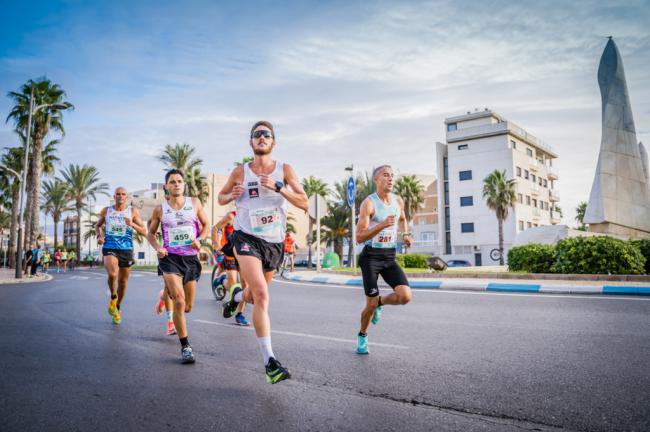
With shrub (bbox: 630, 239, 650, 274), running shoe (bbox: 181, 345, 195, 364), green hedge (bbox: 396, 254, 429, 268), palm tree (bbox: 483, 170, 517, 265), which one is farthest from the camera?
palm tree (bbox: 483, 170, 517, 265)

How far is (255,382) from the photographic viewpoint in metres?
4.18

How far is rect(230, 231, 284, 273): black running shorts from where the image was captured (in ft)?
14.8

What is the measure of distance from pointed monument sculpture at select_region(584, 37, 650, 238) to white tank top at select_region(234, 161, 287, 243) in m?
25.2

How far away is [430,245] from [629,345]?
6225 cm

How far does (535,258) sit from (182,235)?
14.4 metres

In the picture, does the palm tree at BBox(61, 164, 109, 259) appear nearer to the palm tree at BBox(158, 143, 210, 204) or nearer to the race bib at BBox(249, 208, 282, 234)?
the palm tree at BBox(158, 143, 210, 204)

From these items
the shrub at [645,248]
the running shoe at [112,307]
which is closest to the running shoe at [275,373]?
the running shoe at [112,307]

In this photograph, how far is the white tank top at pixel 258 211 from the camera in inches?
182

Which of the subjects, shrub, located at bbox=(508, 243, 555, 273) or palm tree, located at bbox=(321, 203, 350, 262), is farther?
palm tree, located at bbox=(321, 203, 350, 262)

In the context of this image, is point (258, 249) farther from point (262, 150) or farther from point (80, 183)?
point (80, 183)

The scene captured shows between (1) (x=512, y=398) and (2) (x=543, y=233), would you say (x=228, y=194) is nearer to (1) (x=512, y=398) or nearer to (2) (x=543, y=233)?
(1) (x=512, y=398)

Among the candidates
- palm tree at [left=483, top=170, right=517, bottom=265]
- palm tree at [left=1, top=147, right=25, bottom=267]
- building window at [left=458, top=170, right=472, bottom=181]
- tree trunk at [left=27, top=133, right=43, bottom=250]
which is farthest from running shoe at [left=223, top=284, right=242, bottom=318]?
building window at [left=458, top=170, right=472, bottom=181]

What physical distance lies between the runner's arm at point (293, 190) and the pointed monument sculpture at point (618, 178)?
25.0 metres

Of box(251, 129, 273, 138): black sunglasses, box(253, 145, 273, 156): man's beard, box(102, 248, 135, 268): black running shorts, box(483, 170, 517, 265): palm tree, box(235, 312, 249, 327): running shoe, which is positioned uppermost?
box(483, 170, 517, 265): palm tree
